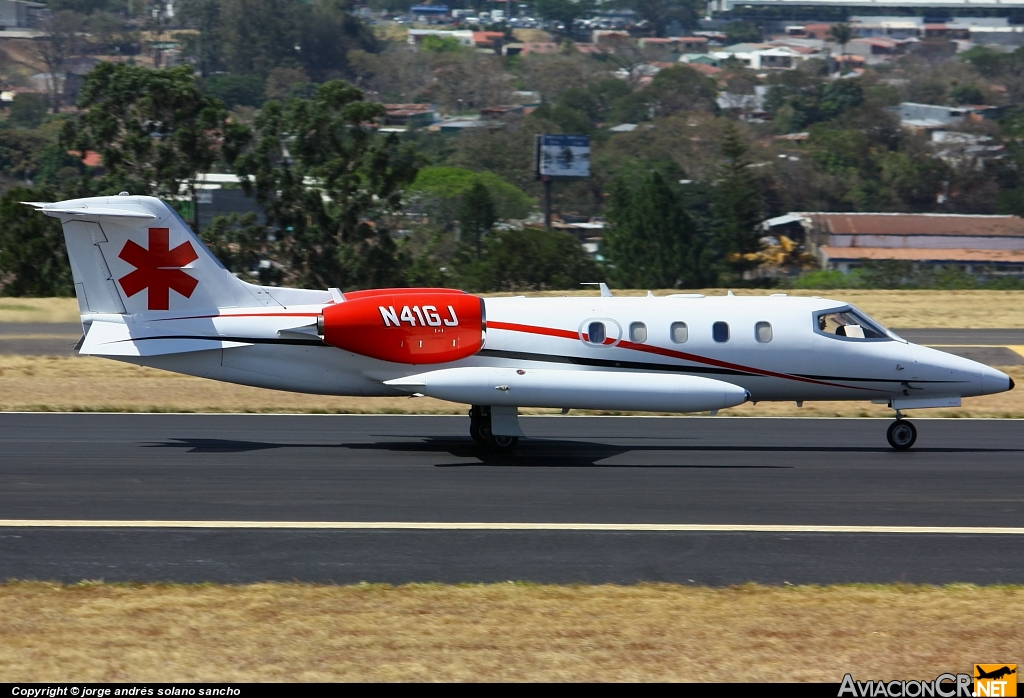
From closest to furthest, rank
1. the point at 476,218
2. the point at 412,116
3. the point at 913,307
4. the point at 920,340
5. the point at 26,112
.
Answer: the point at 920,340
the point at 913,307
the point at 476,218
the point at 26,112
the point at 412,116

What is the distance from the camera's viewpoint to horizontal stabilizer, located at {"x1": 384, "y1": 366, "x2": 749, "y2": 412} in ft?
56.0

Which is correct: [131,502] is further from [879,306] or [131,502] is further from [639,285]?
[639,285]

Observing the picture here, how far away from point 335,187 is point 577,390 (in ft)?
133

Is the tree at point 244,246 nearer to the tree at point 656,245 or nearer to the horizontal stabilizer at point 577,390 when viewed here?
the tree at point 656,245

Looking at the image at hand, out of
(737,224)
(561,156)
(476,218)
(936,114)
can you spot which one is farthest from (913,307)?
(936,114)

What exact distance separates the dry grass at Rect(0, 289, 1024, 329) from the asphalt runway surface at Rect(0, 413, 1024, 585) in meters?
20.0

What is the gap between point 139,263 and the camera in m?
18.0

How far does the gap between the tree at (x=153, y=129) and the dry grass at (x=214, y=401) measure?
30.5 m

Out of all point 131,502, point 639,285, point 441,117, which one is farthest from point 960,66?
point 131,502

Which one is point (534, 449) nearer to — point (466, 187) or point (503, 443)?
point (503, 443)

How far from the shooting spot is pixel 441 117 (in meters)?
172

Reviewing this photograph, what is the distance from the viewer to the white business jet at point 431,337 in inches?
699

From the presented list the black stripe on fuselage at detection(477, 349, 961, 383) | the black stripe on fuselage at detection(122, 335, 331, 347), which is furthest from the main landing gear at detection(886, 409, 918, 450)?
the black stripe on fuselage at detection(122, 335, 331, 347)

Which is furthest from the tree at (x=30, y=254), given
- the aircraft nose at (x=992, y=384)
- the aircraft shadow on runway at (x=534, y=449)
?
the aircraft nose at (x=992, y=384)
